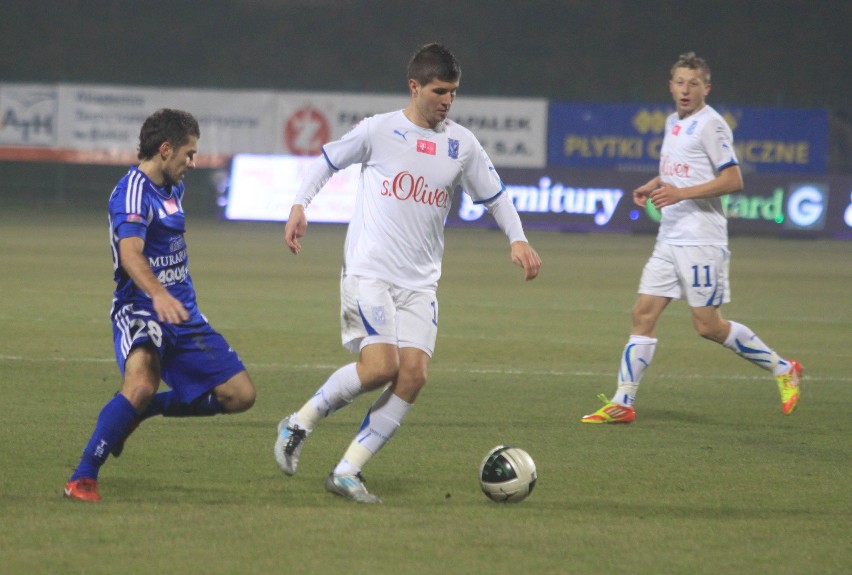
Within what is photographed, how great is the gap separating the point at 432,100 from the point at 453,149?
258 millimetres

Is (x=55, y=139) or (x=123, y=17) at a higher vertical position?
(x=123, y=17)

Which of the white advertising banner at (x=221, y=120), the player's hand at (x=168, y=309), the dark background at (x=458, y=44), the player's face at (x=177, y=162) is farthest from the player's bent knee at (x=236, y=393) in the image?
the dark background at (x=458, y=44)

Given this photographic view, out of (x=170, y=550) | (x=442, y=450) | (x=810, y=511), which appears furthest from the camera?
(x=442, y=450)

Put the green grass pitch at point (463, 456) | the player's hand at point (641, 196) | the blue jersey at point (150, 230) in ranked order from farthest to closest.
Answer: the player's hand at point (641, 196)
the blue jersey at point (150, 230)
the green grass pitch at point (463, 456)

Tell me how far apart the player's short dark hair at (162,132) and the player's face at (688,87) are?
3.36 metres

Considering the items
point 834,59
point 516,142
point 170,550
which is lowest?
point 170,550

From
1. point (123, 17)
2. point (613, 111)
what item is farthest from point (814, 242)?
point (123, 17)

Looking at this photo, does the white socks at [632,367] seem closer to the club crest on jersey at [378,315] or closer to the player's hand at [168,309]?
the club crest on jersey at [378,315]

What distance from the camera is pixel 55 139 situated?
3027 centimetres

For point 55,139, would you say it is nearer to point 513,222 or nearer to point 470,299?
point 470,299

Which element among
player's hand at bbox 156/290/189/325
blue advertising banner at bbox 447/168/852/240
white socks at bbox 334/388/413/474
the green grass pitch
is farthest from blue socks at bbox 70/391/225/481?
blue advertising banner at bbox 447/168/852/240

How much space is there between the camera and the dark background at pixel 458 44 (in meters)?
39.4

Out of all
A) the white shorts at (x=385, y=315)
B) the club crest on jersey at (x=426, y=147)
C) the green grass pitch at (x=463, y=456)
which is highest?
the club crest on jersey at (x=426, y=147)

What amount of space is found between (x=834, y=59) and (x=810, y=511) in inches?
1487
